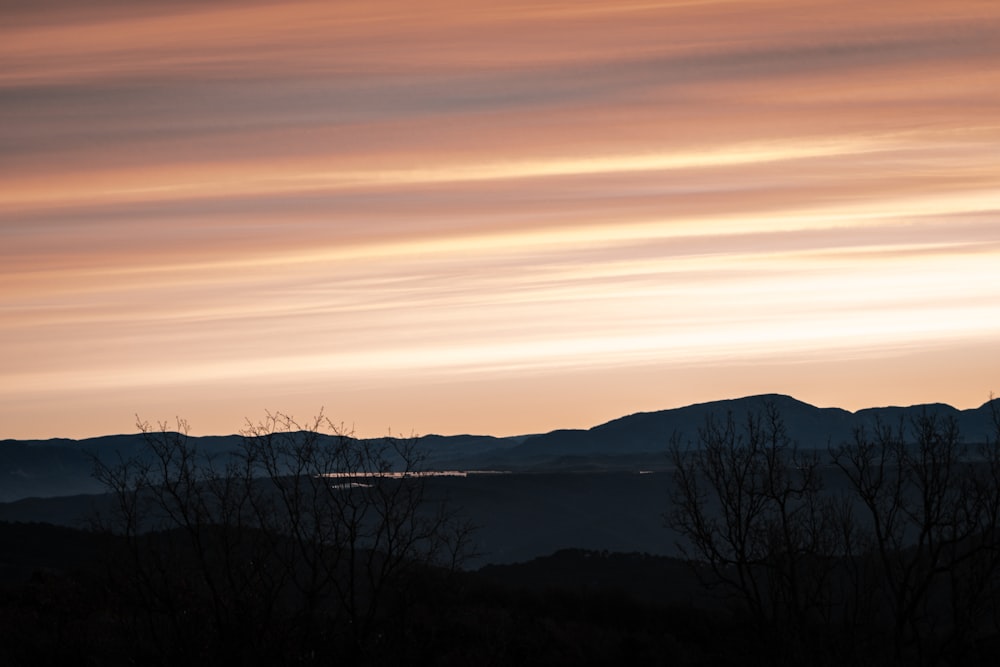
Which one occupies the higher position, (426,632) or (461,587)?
(461,587)

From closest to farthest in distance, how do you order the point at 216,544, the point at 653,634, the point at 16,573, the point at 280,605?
the point at 216,544 < the point at 280,605 < the point at 653,634 < the point at 16,573

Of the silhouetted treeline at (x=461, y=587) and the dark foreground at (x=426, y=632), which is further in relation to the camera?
the dark foreground at (x=426, y=632)

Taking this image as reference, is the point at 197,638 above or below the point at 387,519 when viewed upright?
below

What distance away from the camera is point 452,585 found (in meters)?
51.7

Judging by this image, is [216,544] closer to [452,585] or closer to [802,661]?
[802,661]

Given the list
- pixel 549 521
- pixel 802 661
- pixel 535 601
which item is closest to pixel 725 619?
pixel 535 601

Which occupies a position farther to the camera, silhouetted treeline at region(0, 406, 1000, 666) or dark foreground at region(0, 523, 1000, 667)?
dark foreground at region(0, 523, 1000, 667)

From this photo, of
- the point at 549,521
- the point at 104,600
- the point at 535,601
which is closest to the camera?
the point at 104,600

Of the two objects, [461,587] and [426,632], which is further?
[461,587]

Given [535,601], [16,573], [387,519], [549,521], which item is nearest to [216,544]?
[387,519]

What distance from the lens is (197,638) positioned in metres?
32.4

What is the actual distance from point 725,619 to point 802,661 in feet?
63.3

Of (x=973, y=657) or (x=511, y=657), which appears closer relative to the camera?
(x=973, y=657)

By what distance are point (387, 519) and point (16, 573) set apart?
163 ft
